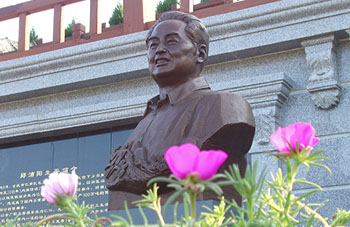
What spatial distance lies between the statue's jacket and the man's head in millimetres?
81

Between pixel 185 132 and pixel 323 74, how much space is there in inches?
97.6

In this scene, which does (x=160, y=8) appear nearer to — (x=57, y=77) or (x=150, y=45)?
(x=57, y=77)

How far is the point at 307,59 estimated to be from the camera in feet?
17.5

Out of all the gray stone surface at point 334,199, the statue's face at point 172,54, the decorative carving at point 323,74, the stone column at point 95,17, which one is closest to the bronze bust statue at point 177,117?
the statue's face at point 172,54

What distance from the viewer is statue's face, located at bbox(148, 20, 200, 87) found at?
3.35 meters

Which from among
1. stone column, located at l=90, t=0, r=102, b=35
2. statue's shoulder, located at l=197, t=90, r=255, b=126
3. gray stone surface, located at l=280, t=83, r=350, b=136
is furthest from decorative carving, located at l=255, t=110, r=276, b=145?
stone column, located at l=90, t=0, r=102, b=35

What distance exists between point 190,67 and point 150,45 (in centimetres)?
29

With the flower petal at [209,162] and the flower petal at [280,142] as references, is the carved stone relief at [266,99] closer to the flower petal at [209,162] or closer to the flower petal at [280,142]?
the flower petal at [280,142]

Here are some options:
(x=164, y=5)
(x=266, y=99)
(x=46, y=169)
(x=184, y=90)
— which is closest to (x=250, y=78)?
(x=266, y=99)

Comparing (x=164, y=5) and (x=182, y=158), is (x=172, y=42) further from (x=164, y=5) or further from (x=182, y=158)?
(x=164, y=5)

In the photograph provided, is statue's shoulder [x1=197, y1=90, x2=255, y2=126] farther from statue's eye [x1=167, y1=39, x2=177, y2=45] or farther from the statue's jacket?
statue's eye [x1=167, y1=39, x2=177, y2=45]

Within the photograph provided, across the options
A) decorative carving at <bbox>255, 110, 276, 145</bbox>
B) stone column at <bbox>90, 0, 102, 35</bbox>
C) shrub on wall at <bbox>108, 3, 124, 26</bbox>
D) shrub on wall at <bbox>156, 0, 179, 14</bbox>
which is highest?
shrub on wall at <bbox>108, 3, 124, 26</bbox>

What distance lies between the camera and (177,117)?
10.7 ft

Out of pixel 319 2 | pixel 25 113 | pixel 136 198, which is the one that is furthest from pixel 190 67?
pixel 25 113
